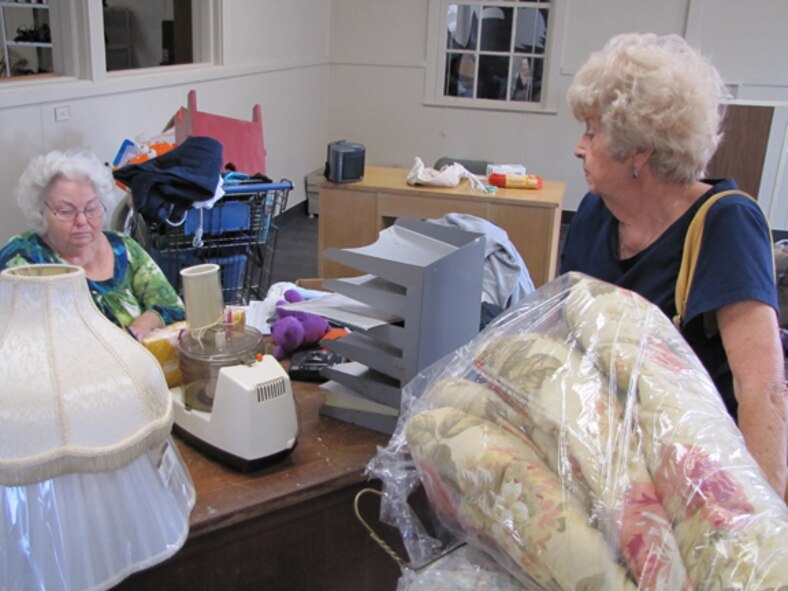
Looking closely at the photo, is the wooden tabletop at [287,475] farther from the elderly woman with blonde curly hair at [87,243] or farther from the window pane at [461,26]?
the window pane at [461,26]

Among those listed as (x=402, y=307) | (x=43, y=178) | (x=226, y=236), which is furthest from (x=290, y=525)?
(x=226, y=236)

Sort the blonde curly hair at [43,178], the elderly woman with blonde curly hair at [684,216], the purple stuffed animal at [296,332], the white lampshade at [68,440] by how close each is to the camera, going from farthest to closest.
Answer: the blonde curly hair at [43,178], the purple stuffed animal at [296,332], the elderly woman with blonde curly hair at [684,216], the white lampshade at [68,440]

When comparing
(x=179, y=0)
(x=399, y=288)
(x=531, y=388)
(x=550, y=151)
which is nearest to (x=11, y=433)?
(x=531, y=388)

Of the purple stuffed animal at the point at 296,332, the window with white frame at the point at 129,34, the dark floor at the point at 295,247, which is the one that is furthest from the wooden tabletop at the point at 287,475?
the dark floor at the point at 295,247

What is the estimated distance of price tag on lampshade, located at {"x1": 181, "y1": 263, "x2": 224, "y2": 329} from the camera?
1350mm

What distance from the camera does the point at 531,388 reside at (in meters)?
0.75

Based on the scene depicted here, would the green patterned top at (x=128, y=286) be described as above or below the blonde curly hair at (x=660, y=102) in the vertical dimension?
below

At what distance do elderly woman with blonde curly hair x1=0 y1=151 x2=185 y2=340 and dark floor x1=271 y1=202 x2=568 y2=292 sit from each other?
2.28 meters

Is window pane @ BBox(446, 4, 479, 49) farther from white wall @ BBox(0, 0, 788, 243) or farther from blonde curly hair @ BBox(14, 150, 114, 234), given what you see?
blonde curly hair @ BBox(14, 150, 114, 234)

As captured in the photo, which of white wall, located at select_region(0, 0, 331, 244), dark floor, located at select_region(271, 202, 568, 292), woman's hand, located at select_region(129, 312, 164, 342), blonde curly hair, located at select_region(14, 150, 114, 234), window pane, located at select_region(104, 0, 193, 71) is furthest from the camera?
window pane, located at select_region(104, 0, 193, 71)

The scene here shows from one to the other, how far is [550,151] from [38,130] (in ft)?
14.3

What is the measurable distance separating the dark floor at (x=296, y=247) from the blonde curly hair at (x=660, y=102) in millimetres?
3349

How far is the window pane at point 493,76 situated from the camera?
6414 millimetres

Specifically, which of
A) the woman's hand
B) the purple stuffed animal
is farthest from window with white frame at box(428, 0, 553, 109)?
the purple stuffed animal
